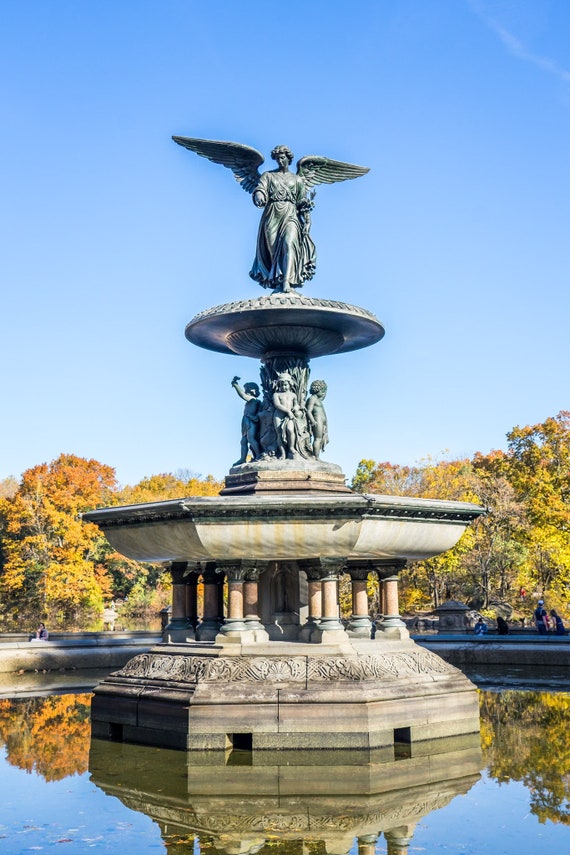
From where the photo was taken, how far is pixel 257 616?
11156 millimetres

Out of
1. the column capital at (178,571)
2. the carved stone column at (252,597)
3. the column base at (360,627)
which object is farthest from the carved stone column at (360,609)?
the column capital at (178,571)

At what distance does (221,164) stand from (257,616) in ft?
21.3

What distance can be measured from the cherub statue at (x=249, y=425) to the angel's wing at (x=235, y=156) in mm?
3001

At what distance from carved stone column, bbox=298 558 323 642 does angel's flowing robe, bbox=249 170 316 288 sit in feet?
14.0

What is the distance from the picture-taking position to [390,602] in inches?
477

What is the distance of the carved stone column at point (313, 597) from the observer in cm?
1080

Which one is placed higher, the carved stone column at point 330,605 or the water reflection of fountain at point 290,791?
the carved stone column at point 330,605

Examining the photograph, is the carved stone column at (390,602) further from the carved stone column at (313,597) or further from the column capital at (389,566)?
the carved stone column at (313,597)

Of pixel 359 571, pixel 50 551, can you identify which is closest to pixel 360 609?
pixel 359 571

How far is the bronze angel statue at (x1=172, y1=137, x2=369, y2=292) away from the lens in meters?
13.2

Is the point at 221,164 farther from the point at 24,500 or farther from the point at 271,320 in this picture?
the point at 24,500

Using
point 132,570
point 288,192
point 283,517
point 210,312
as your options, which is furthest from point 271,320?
point 132,570

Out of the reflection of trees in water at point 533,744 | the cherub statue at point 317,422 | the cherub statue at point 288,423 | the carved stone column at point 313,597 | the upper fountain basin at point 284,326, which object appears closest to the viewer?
the reflection of trees in water at point 533,744

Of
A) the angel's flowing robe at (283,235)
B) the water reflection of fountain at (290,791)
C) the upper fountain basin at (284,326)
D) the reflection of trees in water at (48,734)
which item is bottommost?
the water reflection of fountain at (290,791)
